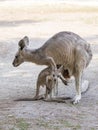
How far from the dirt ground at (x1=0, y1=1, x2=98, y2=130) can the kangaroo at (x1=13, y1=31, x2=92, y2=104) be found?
0.49 metres

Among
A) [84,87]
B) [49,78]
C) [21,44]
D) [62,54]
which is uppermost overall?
[21,44]

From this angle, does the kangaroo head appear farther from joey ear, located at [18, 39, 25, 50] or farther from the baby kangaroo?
the baby kangaroo

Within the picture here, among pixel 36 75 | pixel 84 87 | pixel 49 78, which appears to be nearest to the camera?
pixel 49 78

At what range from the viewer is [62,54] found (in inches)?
268

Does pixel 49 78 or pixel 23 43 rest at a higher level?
pixel 23 43

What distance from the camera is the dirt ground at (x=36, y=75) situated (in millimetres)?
5805

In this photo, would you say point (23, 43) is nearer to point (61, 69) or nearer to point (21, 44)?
point (21, 44)

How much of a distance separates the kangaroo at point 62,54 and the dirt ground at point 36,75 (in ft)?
1.59

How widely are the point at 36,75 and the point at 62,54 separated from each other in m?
2.78

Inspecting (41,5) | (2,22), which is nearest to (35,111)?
(2,22)

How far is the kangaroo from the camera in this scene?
676cm

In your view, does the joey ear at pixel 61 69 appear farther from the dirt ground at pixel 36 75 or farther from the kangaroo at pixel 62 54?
the dirt ground at pixel 36 75

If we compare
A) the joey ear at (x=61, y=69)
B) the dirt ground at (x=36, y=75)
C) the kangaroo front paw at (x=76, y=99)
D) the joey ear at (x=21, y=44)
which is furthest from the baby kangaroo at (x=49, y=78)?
the joey ear at (x=21, y=44)

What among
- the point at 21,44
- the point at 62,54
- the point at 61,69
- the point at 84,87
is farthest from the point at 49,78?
the point at 84,87
